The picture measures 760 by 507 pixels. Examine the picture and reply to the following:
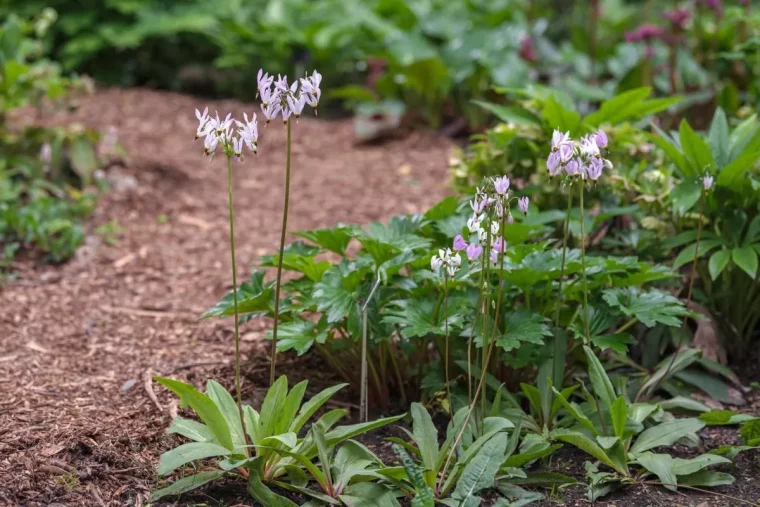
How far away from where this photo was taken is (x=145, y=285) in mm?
3945

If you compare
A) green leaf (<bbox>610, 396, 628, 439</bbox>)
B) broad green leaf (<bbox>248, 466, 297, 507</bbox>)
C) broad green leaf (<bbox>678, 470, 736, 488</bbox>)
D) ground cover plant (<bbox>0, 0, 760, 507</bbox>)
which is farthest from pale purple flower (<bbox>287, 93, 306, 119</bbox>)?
broad green leaf (<bbox>678, 470, 736, 488</bbox>)

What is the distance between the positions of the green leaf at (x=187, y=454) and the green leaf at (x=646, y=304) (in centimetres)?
127

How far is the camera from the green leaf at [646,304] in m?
2.53

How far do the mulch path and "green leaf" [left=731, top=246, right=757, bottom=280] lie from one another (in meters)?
1.24

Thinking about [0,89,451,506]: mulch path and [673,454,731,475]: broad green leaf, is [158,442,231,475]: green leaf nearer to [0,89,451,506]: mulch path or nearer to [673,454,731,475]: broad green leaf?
[0,89,451,506]: mulch path

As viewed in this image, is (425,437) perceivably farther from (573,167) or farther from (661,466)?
(573,167)

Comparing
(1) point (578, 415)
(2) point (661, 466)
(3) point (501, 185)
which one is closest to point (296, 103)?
Answer: (3) point (501, 185)

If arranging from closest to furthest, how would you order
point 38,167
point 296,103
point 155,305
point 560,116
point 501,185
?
point 296,103, point 501,185, point 560,116, point 155,305, point 38,167

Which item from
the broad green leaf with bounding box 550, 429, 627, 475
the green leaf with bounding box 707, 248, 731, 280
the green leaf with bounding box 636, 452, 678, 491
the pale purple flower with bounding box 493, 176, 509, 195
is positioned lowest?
the green leaf with bounding box 636, 452, 678, 491

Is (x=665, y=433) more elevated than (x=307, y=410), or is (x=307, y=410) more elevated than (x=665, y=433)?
(x=307, y=410)

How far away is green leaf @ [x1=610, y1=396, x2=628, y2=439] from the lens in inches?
94.5

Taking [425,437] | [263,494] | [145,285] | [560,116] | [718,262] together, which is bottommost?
[263,494]

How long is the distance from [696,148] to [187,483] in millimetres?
2164

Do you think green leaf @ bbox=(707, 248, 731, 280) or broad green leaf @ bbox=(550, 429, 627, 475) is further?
green leaf @ bbox=(707, 248, 731, 280)
